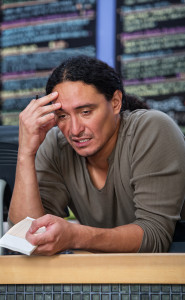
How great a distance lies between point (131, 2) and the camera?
93.7 inches

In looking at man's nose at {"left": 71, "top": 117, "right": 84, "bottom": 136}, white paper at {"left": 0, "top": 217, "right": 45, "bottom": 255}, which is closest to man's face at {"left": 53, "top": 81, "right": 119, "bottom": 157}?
man's nose at {"left": 71, "top": 117, "right": 84, "bottom": 136}

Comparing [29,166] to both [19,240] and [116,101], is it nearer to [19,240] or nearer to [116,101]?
[116,101]

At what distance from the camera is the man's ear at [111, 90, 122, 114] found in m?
1.39

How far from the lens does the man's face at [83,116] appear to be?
4.05ft

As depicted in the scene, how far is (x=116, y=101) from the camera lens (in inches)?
55.1

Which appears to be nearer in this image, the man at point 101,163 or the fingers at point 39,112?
the man at point 101,163

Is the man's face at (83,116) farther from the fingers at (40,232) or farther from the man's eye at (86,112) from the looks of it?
the fingers at (40,232)

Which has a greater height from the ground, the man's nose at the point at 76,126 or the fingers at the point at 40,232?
the man's nose at the point at 76,126

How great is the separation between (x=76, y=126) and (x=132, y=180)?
0.24 metres

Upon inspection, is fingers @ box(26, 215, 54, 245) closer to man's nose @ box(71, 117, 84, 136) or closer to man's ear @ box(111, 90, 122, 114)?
man's nose @ box(71, 117, 84, 136)

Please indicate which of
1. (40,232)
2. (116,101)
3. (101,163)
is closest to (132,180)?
(101,163)

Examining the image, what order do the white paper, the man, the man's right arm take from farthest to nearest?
the man's right arm → the man → the white paper

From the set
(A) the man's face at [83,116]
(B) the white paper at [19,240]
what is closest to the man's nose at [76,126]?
(A) the man's face at [83,116]

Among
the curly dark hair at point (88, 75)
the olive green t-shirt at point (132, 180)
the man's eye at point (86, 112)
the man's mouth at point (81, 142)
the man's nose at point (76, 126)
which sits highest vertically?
the curly dark hair at point (88, 75)
